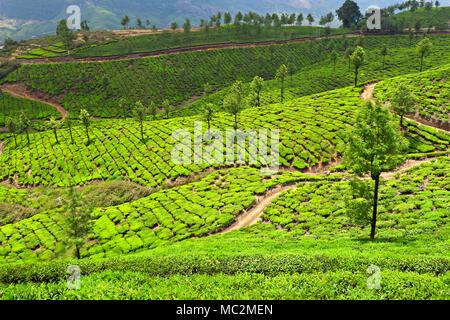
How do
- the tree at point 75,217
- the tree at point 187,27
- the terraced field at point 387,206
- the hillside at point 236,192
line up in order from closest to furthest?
the hillside at point 236,192, the terraced field at point 387,206, the tree at point 75,217, the tree at point 187,27

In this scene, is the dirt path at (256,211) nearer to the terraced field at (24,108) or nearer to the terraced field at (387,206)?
the terraced field at (387,206)

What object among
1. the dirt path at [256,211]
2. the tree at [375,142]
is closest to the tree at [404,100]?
the dirt path at [256,211]

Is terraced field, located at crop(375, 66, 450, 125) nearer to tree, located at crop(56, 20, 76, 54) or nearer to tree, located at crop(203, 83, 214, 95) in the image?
tree, located at crop(203, 83, 214, 95)

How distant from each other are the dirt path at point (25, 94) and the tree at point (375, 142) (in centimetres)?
14621

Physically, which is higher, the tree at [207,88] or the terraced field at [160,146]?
the tree at [207,88]

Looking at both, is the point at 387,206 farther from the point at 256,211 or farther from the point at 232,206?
the point at 232,206

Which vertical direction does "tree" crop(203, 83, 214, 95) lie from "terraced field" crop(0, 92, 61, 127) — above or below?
above

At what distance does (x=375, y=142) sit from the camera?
22.2 m

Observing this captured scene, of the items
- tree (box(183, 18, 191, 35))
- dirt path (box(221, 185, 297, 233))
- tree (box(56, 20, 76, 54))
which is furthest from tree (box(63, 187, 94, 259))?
tree (box(183, 18, 191, 35))

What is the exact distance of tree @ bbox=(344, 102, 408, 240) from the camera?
21508mm

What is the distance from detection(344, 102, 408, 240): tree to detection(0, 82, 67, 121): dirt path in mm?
146214

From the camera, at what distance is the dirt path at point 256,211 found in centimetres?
3766
